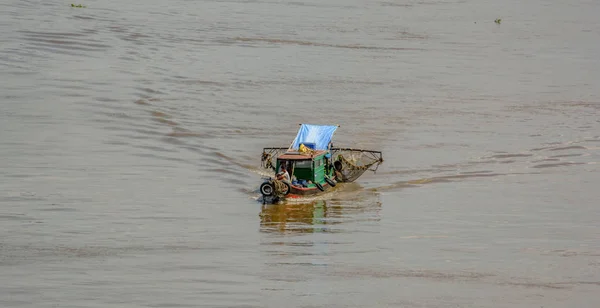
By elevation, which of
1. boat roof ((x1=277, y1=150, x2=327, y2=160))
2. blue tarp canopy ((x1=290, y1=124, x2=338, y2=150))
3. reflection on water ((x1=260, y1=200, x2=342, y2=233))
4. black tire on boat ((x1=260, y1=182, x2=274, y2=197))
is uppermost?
blue tarp canopy ((x1=290, y1=124, x2=338, y2=150))

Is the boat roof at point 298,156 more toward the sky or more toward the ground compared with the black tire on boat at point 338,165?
more toward the sky

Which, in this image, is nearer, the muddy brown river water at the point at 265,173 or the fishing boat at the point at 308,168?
the muddy brown river water at the point at 265,173

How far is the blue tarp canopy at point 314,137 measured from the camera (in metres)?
40.8

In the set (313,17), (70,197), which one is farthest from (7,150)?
(313,17)

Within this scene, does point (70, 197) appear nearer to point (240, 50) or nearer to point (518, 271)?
point (518, 271)

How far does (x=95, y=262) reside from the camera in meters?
27.5

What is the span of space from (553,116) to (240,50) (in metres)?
25.0

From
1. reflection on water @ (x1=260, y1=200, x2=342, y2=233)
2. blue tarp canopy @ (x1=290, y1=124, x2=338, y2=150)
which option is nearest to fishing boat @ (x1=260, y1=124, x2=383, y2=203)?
blue tarp canopy @ (x1=290, y1=124, x2=338, y2=150)

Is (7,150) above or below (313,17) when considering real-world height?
below

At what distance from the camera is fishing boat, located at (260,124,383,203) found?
118 ft

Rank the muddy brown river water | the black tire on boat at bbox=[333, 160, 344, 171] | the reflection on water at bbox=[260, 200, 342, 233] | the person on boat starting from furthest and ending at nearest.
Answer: the black tire on boat at bbox=[333, 160, 344, 171]
the person on boat
the reflection on water at bbox=[260, 200, 342, 233]
the muddy brown river water

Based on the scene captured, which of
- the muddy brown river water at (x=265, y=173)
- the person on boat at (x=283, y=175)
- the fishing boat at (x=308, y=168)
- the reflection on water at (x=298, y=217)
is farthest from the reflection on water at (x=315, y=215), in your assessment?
the person on boat at (x=283, y=175)

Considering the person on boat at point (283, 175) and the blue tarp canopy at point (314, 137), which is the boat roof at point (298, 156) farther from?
the blue tarp canopy at point (314, 137)

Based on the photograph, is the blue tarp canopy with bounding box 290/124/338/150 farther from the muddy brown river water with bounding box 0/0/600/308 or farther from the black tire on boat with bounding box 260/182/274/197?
the black tire on boat with bounding box 260/182/274/197
